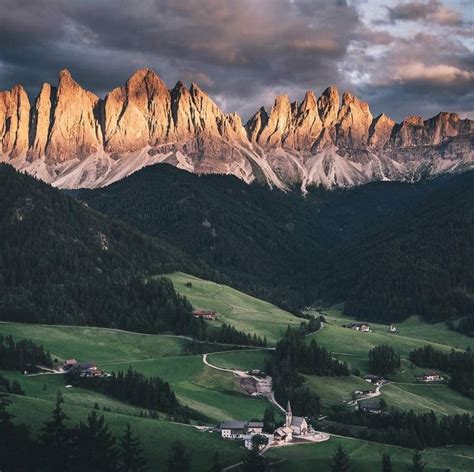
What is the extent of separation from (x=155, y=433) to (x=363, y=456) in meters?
33.2

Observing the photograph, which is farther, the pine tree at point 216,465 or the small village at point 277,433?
the small village at point 277,433

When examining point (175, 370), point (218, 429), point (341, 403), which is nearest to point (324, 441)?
point (218, 429)

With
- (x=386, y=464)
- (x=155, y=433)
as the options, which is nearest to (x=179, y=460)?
(x=155, y=433)

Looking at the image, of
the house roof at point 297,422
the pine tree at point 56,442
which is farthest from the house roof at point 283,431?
the pine tree at point 56,442

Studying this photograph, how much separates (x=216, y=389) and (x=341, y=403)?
92.9 ft

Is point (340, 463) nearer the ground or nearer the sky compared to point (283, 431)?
nearer the ground

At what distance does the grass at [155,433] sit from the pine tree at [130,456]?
3.07 metres

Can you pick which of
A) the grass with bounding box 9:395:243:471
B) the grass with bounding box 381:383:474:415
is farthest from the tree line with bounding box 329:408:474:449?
the grass with bounding box 9:395:243:471

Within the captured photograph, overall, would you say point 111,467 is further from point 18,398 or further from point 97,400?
point 97,400

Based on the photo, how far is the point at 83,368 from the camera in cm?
18250

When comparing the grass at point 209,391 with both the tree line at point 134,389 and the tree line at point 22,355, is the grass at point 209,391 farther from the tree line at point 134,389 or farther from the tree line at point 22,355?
the tree line at point 22,355

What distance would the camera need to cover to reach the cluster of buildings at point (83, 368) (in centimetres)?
17862

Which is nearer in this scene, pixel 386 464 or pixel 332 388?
pixel 386 464

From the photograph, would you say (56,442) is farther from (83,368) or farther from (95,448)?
(83,368)
